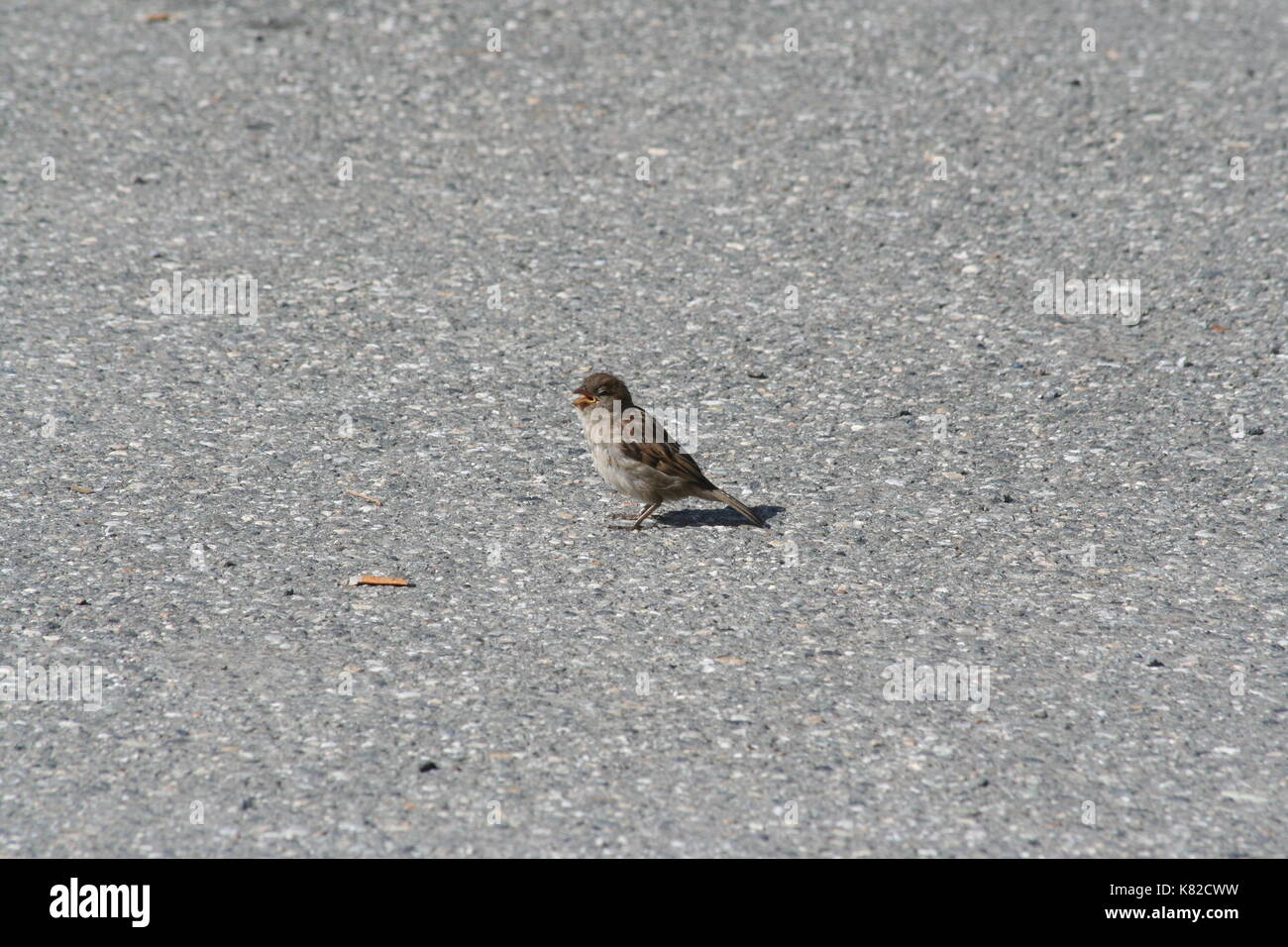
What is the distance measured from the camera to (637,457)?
659cm

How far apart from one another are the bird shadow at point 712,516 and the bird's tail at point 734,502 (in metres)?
0.06

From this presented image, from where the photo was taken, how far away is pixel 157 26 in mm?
12242

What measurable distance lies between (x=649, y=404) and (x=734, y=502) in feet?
4.55

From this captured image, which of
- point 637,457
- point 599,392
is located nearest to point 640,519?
point 637,457

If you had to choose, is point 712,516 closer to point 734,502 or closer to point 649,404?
point 734,502

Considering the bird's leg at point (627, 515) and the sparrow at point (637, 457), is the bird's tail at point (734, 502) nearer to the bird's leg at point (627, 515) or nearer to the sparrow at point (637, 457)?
the sparrow at point (637, 457)

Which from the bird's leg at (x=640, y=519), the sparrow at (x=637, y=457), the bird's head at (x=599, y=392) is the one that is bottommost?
the bird's leg at (x=640, y=519)

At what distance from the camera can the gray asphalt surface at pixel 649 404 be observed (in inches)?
190

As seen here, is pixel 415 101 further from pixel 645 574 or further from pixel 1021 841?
pixel 1021 841

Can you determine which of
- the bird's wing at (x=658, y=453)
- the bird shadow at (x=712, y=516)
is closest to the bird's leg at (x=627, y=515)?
the bird shadow at (x=712, y=516)

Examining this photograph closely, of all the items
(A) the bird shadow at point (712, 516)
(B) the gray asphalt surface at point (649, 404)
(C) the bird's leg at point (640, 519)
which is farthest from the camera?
(A) the bird shadow at point (712, 516)

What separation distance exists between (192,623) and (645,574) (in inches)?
77.6

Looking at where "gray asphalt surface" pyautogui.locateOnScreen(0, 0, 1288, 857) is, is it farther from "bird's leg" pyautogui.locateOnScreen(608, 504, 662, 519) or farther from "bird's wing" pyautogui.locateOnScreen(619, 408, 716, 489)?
"bird's wing" pyautogui.locateOnScreen(619, 408, 716, 489)

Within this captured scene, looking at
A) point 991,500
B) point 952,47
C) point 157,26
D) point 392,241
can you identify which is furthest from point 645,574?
point 157,26
